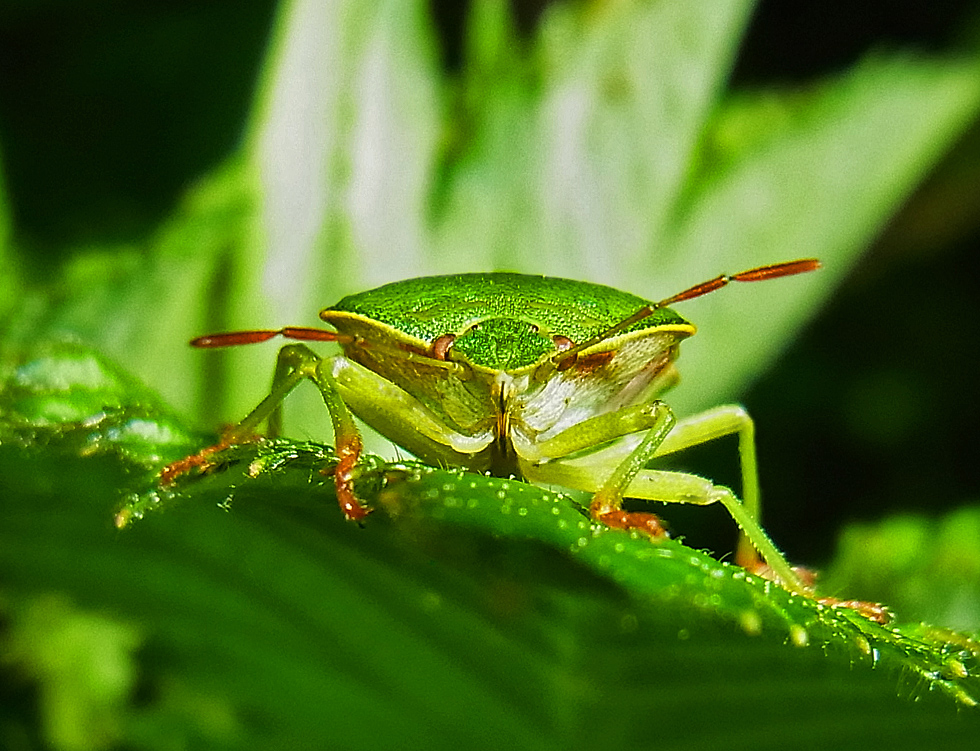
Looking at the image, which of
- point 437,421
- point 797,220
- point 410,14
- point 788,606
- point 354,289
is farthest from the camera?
point 797,220

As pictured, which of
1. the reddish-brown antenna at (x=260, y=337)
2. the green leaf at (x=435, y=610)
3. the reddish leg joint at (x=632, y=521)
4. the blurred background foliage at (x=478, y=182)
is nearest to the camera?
the green leaf at (x=435, y=610)

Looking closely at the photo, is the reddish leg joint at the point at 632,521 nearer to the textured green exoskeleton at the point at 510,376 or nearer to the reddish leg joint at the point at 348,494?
the reddish leg joint at the point at 348,494

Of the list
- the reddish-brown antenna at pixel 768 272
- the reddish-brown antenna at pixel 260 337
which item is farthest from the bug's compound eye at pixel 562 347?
the reddish-brown antenna at pixel 260 337

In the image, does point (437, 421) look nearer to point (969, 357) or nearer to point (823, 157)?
point (823, 157)

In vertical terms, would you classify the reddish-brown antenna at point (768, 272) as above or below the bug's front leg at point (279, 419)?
above

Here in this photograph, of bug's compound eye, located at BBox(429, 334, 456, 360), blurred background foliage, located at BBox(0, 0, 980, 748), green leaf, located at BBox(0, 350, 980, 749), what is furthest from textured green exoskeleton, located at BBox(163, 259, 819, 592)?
blurred background foliage, located at BBox(0, 0, 980, 748)

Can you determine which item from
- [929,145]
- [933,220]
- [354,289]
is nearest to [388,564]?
[354,289]

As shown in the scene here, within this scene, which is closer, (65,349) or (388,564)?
(388,564)
